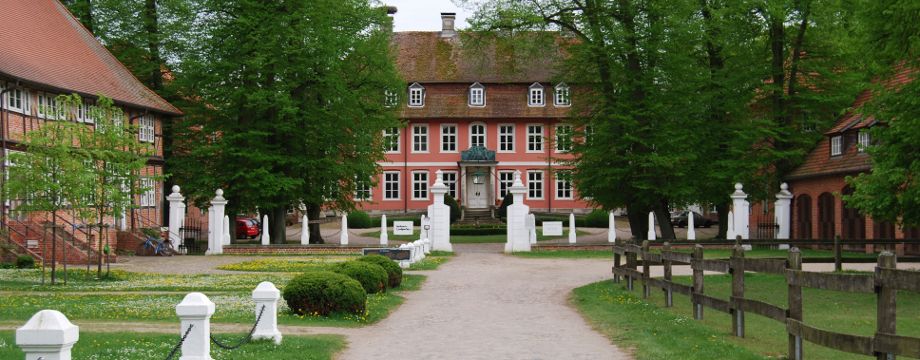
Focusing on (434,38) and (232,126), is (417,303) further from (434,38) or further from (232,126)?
(434,38)

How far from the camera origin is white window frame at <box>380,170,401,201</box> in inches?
2500

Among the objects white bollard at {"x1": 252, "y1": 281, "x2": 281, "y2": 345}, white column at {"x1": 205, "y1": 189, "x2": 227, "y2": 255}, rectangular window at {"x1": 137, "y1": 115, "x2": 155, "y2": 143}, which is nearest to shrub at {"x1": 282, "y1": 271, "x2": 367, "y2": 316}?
white bollard at {"x1": 252, "y1": 281, "x2": 281, "y2": 345}

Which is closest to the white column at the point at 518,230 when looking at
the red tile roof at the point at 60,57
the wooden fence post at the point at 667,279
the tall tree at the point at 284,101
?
the tall tree at the point at 284,101

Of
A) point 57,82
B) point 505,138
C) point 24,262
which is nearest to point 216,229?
point 57,82

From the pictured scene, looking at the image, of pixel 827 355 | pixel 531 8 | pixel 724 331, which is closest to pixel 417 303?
pixel 724 331

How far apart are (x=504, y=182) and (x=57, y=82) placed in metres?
33.9

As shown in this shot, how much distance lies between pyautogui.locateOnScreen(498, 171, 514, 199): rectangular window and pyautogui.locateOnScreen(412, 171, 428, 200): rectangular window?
473 centimetres

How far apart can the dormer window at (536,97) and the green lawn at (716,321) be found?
40161 mm

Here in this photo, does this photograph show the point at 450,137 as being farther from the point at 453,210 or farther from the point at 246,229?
the point at 246,229

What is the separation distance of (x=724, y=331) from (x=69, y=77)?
91.5 ft

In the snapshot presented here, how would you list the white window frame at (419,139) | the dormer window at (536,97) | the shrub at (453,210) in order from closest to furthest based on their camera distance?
the shrub at (453,210)
the dormer window at (536,97)
the white window frame at (419,139)

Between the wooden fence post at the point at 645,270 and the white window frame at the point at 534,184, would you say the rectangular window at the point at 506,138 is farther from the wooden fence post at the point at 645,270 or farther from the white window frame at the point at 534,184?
the wooden fence post at the point at 645,270

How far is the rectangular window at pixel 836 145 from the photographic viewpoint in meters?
37.1

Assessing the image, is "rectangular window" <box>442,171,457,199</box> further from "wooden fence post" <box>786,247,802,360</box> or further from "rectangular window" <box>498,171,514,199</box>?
"wooden fence post" <box>786,247,802,360</box>
